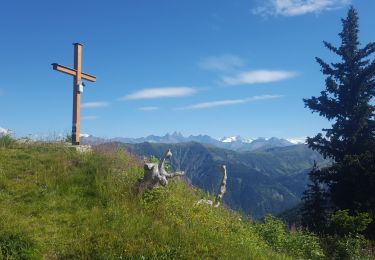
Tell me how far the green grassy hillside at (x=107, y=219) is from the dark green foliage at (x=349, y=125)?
13.4m

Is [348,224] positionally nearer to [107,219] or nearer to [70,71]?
[107,219]

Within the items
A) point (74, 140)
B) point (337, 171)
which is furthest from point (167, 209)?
point (337, 171)

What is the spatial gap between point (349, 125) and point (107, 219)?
22.2 metres

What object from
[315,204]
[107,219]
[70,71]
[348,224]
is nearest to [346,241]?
[348,224]

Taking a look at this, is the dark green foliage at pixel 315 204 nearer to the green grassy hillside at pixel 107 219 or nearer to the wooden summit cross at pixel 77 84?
the green grassy hillside at pixel 107 219

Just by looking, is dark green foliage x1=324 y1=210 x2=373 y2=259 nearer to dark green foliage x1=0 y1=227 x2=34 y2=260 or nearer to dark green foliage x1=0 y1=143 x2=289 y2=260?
dark green foliage x1=0 y1=143 x2=289 y2=260

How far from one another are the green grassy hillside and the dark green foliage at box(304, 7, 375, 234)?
13.4 metres

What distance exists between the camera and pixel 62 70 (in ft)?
63.0

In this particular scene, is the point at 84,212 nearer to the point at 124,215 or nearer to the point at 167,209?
the point at 124,215

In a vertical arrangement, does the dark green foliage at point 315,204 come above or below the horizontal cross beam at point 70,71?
below

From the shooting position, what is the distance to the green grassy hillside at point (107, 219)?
9.67m

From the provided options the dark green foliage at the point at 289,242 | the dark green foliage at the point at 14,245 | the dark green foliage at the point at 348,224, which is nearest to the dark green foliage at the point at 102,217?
the dark green foliage at the point at 14,245

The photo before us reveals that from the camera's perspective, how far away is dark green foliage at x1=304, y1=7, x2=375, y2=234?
26547 mm

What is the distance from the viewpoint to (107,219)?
11180mm
